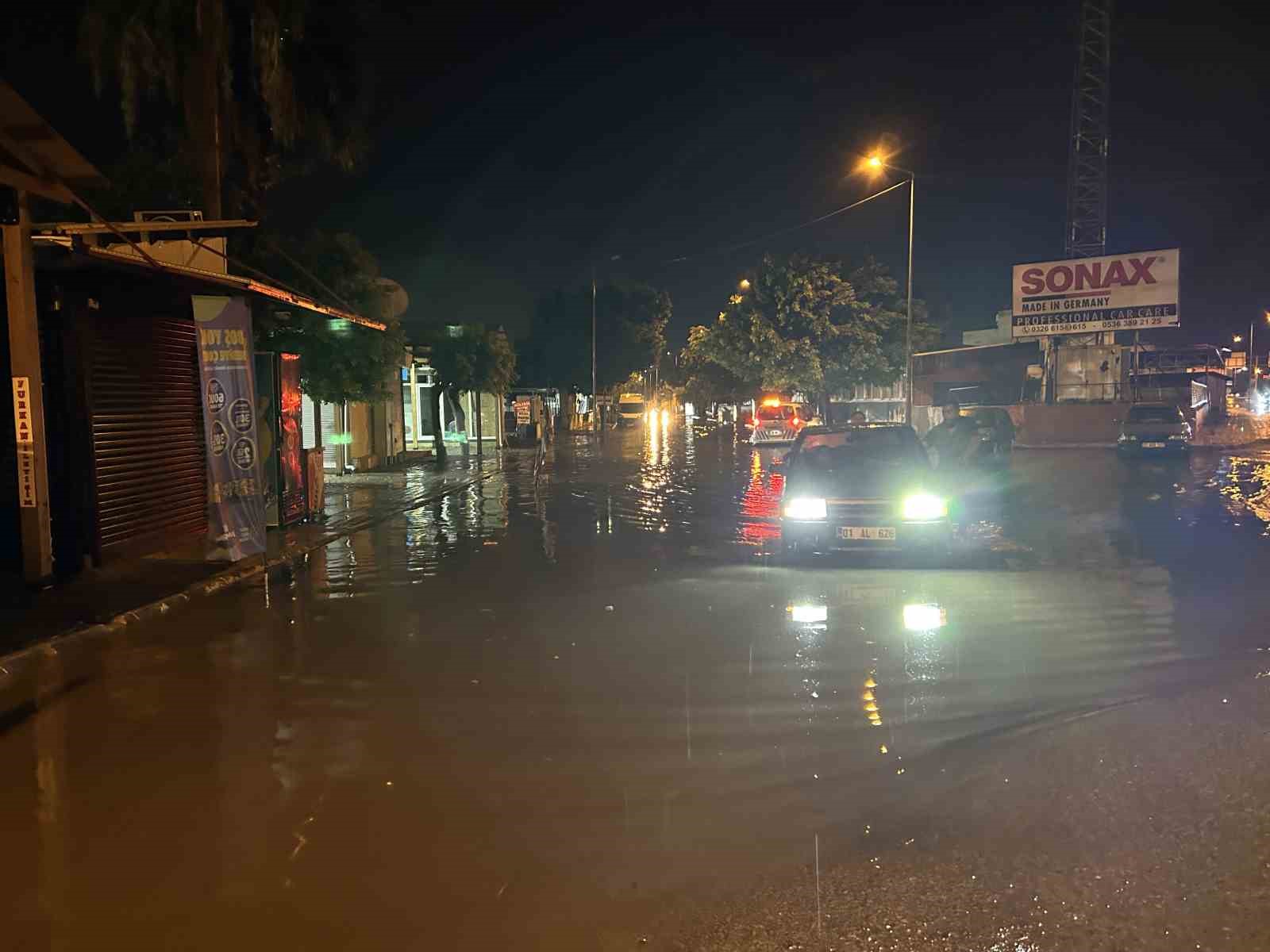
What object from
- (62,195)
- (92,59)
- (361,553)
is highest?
(92,59)

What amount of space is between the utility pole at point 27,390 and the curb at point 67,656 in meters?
1.41

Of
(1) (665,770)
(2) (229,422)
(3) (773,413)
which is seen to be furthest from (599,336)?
(1) (665,770)

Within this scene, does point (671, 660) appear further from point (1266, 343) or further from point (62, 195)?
point (1266, 343)

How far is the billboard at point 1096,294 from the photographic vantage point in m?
45.8

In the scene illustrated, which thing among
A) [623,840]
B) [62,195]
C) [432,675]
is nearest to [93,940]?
[623,840]

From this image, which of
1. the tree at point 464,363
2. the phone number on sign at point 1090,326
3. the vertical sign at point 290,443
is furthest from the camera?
the phone number on sign at point 1090,326

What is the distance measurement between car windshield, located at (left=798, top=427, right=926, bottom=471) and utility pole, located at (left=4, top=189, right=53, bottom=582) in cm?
843

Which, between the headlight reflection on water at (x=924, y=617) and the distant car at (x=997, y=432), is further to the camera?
the distant car at (x=997, y=432)

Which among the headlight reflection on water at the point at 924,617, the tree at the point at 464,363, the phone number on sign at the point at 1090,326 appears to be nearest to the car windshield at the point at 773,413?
the tree at the point at 464,363

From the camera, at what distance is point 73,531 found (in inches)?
478

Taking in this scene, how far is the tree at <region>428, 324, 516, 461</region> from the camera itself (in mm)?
33438

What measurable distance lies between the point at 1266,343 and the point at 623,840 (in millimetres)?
146250

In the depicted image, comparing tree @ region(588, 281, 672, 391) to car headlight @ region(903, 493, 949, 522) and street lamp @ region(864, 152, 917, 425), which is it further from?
car headlight @ region(903, 493, 949, 522)

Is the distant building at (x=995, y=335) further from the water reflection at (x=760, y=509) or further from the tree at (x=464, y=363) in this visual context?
the water reflection at (x=760, y=509)
